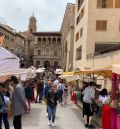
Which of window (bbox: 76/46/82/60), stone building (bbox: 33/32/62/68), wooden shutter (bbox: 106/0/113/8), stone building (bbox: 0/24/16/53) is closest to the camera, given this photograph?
wooden shutter (bbox: 106/0/113/8)

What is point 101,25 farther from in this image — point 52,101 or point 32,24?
point 32,24

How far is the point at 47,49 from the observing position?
138000mm

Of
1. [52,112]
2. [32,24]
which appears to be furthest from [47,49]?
[52,112]

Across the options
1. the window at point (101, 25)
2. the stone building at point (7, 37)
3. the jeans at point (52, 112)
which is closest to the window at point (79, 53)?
the window at point (101, 25)

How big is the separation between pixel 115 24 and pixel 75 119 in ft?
101

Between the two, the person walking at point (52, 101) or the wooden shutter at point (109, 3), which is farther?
the wooden shutter at point (109, 3)

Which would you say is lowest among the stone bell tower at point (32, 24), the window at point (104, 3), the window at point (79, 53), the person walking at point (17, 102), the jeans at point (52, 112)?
the jeans at point (52, 112)

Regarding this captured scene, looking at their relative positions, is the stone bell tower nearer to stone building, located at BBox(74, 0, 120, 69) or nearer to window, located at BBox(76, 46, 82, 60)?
window, located at BBox(76, 46, 82, 60)

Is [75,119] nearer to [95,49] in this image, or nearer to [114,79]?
[114,79]

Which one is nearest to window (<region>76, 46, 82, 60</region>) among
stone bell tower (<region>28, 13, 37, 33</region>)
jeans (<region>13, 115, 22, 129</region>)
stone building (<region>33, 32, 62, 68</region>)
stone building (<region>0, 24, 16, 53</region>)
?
stone building (<region>0, 24, 16, 53</region>)

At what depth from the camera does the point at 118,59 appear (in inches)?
1119

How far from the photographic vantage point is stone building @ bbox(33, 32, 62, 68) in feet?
451

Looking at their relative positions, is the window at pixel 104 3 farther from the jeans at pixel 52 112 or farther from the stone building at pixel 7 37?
the stone building at pixel 7 37

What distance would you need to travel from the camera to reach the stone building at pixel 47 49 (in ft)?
451
